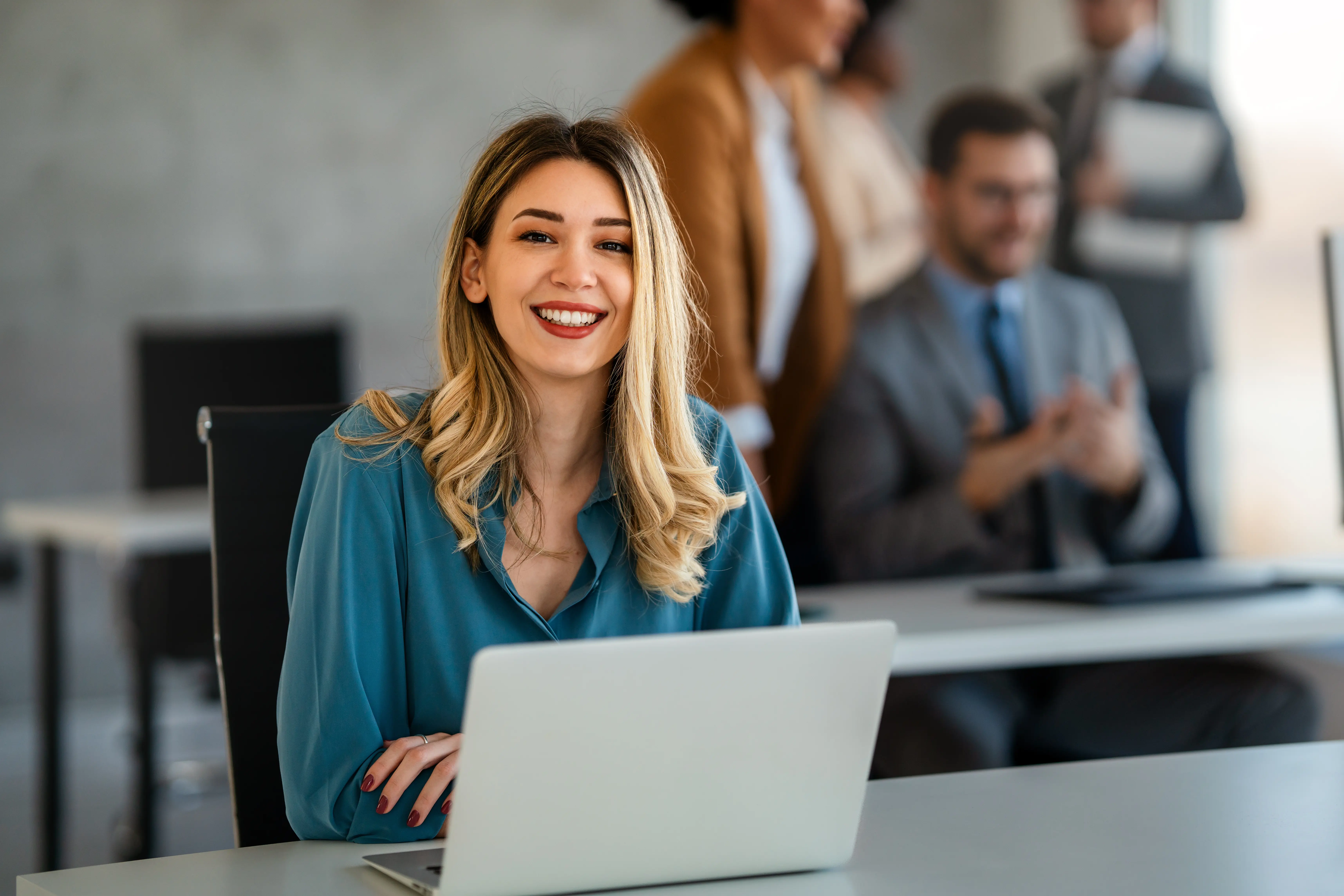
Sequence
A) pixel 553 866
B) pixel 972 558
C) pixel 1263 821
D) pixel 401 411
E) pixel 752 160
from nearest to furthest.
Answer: pixel 553 866
pixel 1263 821
pixel 401 411
pixel 752 160
pixel 972 558

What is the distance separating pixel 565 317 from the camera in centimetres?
128

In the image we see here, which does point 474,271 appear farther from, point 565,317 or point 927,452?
point 927,452

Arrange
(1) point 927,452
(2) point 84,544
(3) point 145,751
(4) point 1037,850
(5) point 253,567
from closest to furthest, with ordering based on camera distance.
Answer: (4) point 1037,850
(5) point 253,567
(3) point 145,751
(2) point 84,544
(1) point 927,452

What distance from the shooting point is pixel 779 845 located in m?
0.94

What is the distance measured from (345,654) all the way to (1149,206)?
3695 millimetres

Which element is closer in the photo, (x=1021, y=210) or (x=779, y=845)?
(x=779, y=845)

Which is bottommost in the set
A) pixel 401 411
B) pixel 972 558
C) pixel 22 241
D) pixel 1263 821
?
pixel 972 558

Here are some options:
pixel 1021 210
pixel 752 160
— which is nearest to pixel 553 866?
pixel 752 160

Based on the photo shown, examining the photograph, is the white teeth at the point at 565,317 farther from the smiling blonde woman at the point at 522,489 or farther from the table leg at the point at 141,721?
the table leg at the point at 141,721

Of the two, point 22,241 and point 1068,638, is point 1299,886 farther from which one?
point 22,241

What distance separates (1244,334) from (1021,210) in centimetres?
101

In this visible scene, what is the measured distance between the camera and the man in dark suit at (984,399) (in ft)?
13.0

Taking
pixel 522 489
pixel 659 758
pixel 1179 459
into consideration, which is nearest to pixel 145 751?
pixel 522 489

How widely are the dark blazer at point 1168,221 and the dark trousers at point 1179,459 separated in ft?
0.14
